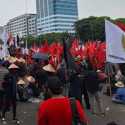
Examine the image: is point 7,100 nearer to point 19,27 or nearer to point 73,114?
point 73,114

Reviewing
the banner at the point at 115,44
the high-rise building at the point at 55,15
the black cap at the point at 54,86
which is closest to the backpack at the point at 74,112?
the black cap at the point at 54,86

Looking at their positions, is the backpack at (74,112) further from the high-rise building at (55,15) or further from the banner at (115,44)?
the high-rise building at (55,15)

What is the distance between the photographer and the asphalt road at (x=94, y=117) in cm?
1144

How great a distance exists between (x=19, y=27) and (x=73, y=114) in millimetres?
108265

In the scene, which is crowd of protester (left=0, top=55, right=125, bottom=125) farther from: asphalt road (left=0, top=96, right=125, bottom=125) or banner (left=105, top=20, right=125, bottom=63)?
banner (left=105, top=20, right=125, bottom=63)

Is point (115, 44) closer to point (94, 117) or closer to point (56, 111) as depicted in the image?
point (94, 117)

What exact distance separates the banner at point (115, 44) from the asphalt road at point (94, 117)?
4.69 feet

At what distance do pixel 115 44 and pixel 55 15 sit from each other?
11751 centimetres

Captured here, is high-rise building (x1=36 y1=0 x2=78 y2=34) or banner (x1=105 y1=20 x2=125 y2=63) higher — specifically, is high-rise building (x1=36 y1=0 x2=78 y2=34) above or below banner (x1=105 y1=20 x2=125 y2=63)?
above

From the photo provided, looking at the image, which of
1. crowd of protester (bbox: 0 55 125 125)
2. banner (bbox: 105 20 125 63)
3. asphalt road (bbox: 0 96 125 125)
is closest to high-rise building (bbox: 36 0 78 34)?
crowd of protester (bbox: 0 55 125 125)

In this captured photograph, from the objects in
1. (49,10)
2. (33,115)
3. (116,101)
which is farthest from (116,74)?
(49,10)

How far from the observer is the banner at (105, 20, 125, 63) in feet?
37.9

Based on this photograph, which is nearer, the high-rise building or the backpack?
the backpack

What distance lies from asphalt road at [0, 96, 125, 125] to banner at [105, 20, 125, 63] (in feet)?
4.69
